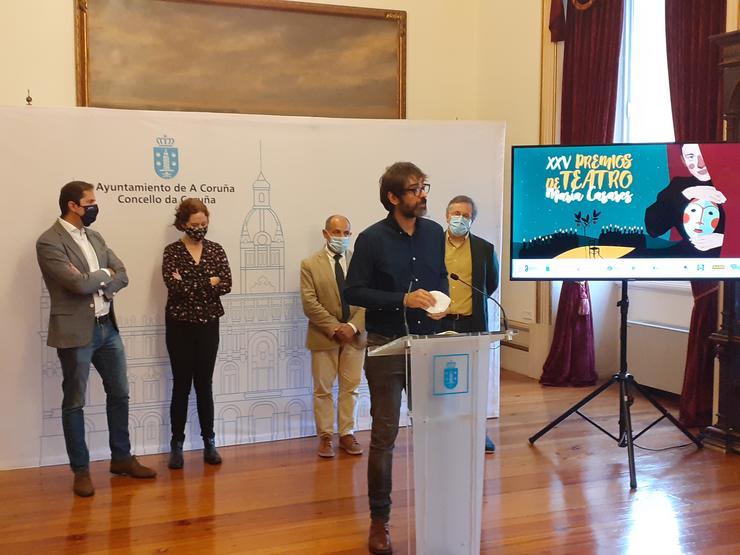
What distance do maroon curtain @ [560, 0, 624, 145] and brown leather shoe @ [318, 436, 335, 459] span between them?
126 inches

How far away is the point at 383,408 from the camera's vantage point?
3178 millimetres

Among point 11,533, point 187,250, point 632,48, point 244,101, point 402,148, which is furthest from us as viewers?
point 244,101

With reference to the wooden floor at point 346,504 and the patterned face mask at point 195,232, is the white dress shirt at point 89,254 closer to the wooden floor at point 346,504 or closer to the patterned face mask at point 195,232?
the patterned face mask at point 195,232

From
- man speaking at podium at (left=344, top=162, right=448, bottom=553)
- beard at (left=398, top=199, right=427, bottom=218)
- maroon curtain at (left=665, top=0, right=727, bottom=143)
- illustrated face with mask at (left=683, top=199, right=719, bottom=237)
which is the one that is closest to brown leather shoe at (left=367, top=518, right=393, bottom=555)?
man speaking at podium at (left=344, top=162, right=448, bottom=553)

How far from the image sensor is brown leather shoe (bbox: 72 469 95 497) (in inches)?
158

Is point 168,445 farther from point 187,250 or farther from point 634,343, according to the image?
point 634,343

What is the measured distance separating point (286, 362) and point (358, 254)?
193 cm

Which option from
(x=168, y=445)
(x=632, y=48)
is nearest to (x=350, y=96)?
(x=632, y=48)

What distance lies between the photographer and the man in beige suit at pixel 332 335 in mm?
4707

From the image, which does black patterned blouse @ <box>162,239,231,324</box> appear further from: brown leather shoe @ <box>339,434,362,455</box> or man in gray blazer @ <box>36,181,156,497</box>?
brown leather shoe @ <box>339,434,362,455</box>

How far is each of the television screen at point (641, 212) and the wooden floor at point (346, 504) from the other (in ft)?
3.45

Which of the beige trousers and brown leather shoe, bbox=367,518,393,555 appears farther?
the beige trousers

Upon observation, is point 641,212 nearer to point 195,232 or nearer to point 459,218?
point 459,218

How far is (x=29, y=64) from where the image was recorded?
637 centimetres
